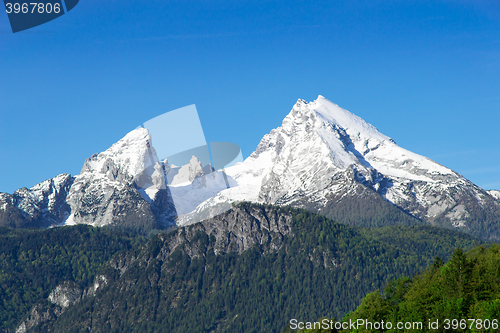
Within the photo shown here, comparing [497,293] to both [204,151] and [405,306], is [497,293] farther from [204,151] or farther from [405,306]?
[204,151]

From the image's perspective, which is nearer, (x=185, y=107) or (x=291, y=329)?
(x=185, y=107)

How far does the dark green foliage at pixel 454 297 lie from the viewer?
105188 millimetres

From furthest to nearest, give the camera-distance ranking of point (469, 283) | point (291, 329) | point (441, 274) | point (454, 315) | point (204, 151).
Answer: point (291, 329) → point (441, 274) → point (469, 283) → point (454, 315) → point (204, 151)

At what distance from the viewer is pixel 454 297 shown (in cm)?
11088

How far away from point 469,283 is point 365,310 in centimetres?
2224

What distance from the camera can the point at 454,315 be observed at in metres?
106

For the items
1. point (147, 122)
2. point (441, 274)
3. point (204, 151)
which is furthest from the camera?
point (441, 274)

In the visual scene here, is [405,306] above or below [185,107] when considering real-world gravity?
below

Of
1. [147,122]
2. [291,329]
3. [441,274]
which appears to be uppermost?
[147,122]

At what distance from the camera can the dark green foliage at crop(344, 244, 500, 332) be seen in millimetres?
105188

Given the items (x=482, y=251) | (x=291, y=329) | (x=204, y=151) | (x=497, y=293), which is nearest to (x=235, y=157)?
(x=204, y=151)

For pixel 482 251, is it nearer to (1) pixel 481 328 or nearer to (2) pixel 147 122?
(1) pixel 481 328

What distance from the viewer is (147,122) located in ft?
250

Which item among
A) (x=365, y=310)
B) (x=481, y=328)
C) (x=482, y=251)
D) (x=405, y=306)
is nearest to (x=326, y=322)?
(x=365, y=310)
